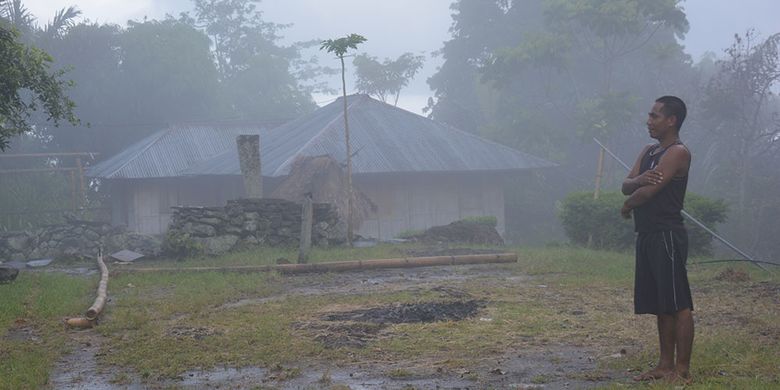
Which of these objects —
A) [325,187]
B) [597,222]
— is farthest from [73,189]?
[597,222]

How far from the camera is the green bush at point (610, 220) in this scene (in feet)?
57.2

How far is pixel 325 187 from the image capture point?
2294 cm

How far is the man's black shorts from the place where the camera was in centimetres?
552

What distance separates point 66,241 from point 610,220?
1343 centimetres

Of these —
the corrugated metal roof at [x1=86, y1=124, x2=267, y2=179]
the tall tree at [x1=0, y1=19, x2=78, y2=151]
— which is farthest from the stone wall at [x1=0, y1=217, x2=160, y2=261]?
the corrugated metal roof at [x1=86, y1=124, x2=267, y2=179]

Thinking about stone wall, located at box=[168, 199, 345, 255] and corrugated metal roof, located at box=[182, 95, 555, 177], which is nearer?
stone wall, located at box=[168, 199, 345, 255]

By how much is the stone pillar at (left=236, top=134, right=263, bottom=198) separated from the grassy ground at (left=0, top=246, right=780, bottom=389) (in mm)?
7404

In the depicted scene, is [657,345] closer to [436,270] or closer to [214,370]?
[214,370]

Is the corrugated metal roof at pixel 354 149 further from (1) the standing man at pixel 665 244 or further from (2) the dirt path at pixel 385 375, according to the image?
(1) the standing man at pixel 665 244

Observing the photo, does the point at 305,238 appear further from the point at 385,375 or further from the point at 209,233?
the point at 385,375

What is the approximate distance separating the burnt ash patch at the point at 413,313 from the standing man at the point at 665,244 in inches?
124

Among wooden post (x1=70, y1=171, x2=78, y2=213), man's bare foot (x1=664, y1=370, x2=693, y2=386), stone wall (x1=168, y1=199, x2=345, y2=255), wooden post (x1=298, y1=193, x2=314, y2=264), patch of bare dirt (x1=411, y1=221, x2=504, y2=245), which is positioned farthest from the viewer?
wooden post (x1=70, y1=171, x2=78, y2=213)

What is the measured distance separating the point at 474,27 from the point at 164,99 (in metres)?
16.6

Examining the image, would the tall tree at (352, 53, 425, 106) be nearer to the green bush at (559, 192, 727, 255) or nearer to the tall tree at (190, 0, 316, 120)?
the tall tree at (190, 0, 316, 120)
